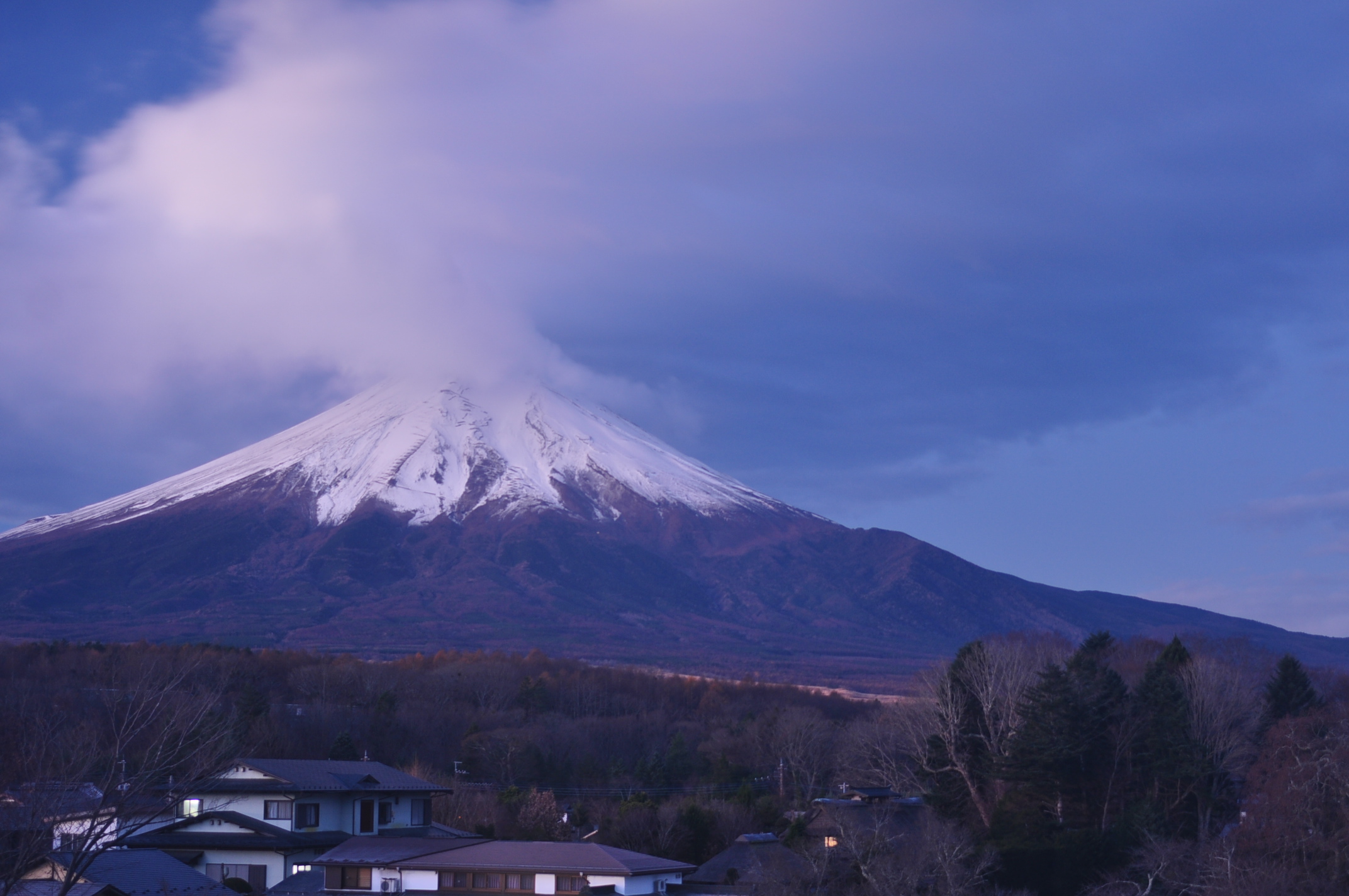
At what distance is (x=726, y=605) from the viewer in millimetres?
194375

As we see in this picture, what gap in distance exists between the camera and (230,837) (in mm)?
38281

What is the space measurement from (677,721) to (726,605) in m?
110

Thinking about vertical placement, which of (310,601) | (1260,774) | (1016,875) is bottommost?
(1016,875)

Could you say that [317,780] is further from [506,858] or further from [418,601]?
[418,601]

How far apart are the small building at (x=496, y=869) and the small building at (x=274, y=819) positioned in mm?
1615

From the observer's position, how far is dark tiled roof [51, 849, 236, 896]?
27234 mm

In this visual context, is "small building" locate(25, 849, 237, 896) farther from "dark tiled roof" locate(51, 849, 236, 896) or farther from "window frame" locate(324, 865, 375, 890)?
"window frame" locate(324, 865, 375, 890)

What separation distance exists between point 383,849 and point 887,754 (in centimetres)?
2439

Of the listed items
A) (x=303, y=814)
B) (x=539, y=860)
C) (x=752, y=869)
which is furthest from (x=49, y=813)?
(x=752, y=869)

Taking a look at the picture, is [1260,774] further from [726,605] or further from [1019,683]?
[726,605]

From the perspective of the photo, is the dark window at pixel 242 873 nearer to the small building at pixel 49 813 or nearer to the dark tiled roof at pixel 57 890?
the dark tiled roof at pixel 57 890

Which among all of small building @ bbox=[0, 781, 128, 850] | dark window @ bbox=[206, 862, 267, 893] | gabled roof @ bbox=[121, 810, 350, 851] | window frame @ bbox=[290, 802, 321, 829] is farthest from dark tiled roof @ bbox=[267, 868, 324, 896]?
small building @ bbox=[0, 781, 128, 850]

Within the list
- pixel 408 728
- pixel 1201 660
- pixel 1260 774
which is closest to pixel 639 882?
pixel 1260 774

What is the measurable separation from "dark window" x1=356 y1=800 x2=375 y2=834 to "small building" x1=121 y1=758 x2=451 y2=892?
20mm
